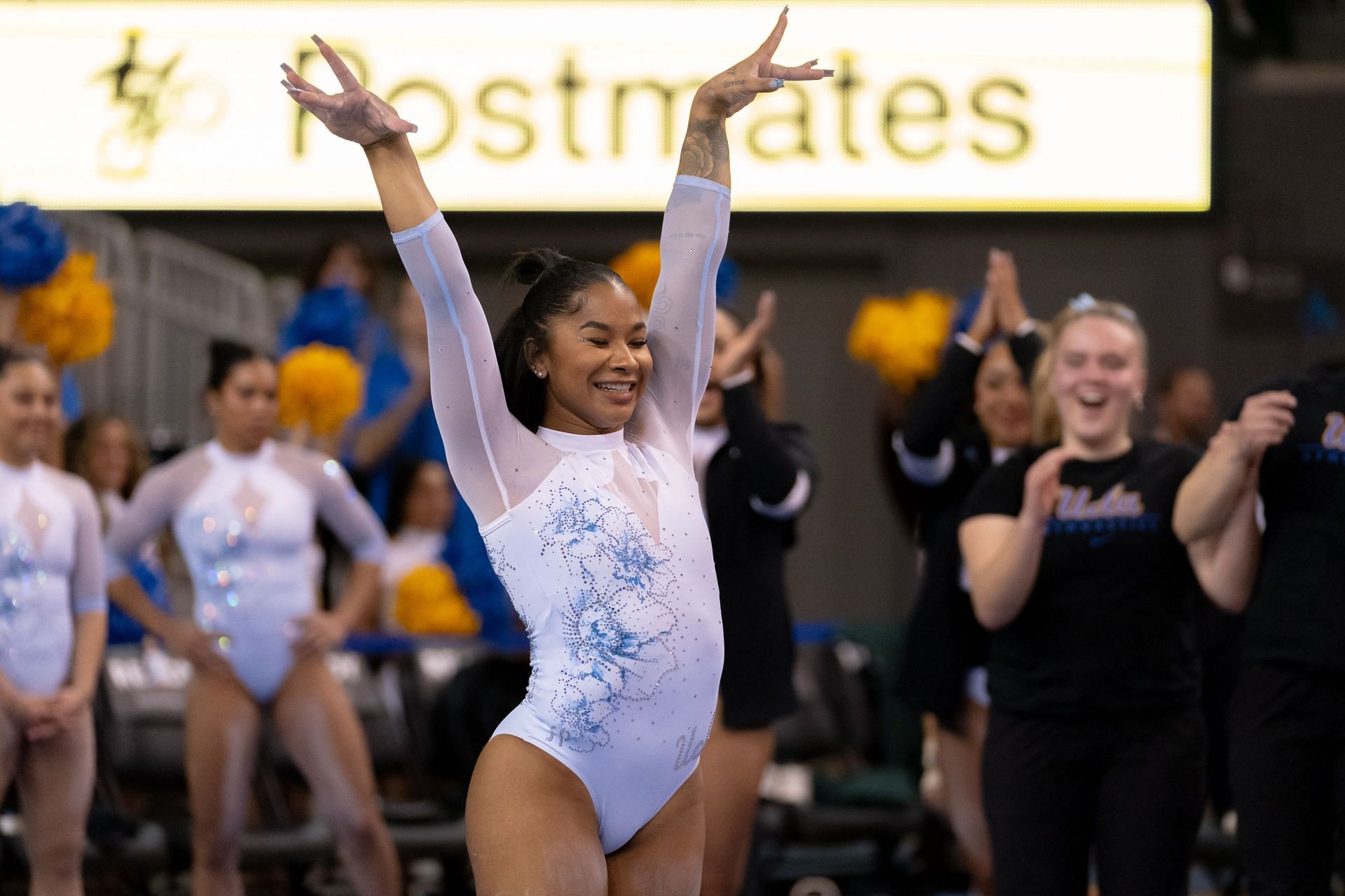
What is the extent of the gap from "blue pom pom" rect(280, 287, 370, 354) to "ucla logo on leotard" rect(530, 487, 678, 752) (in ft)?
16.0

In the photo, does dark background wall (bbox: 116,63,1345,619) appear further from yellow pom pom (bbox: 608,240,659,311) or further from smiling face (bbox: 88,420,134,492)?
yellow pom pom (bbox: 608,240,659,311)

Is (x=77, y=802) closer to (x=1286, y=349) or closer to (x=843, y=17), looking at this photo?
(x=843, y=17)

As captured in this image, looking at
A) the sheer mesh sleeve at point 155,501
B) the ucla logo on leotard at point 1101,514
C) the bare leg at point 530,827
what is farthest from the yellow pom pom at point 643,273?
the bare leg at point 530,827

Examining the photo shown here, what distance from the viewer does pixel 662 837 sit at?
3.14m

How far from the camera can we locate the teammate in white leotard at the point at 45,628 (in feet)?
16.6

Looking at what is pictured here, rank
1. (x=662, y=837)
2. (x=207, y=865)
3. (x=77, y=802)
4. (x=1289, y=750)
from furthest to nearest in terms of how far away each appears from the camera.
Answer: (x=207, y=865)
(x=77, y=802)
(x=1289, y=750)
(x=662, y=837)

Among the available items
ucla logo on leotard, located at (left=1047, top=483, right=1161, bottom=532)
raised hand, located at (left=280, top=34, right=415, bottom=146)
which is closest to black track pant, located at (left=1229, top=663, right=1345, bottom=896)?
ucla logo on leotard, located at (left=1047, top=483, right=1161, bottom=532)

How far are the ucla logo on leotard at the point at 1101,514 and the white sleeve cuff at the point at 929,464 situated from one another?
1214 mm

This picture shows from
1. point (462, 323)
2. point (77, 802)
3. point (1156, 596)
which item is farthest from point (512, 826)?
point (77, 802)

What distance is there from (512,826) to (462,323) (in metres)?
0.87

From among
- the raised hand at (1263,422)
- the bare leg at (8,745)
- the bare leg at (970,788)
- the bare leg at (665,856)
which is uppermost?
the raised hand at (1263,422)

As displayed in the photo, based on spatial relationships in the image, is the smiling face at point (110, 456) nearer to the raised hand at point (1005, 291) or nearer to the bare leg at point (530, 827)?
the raised hand at point (1005, 291)

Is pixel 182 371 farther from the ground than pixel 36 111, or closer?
closer

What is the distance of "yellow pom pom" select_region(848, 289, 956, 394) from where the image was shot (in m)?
6.24
